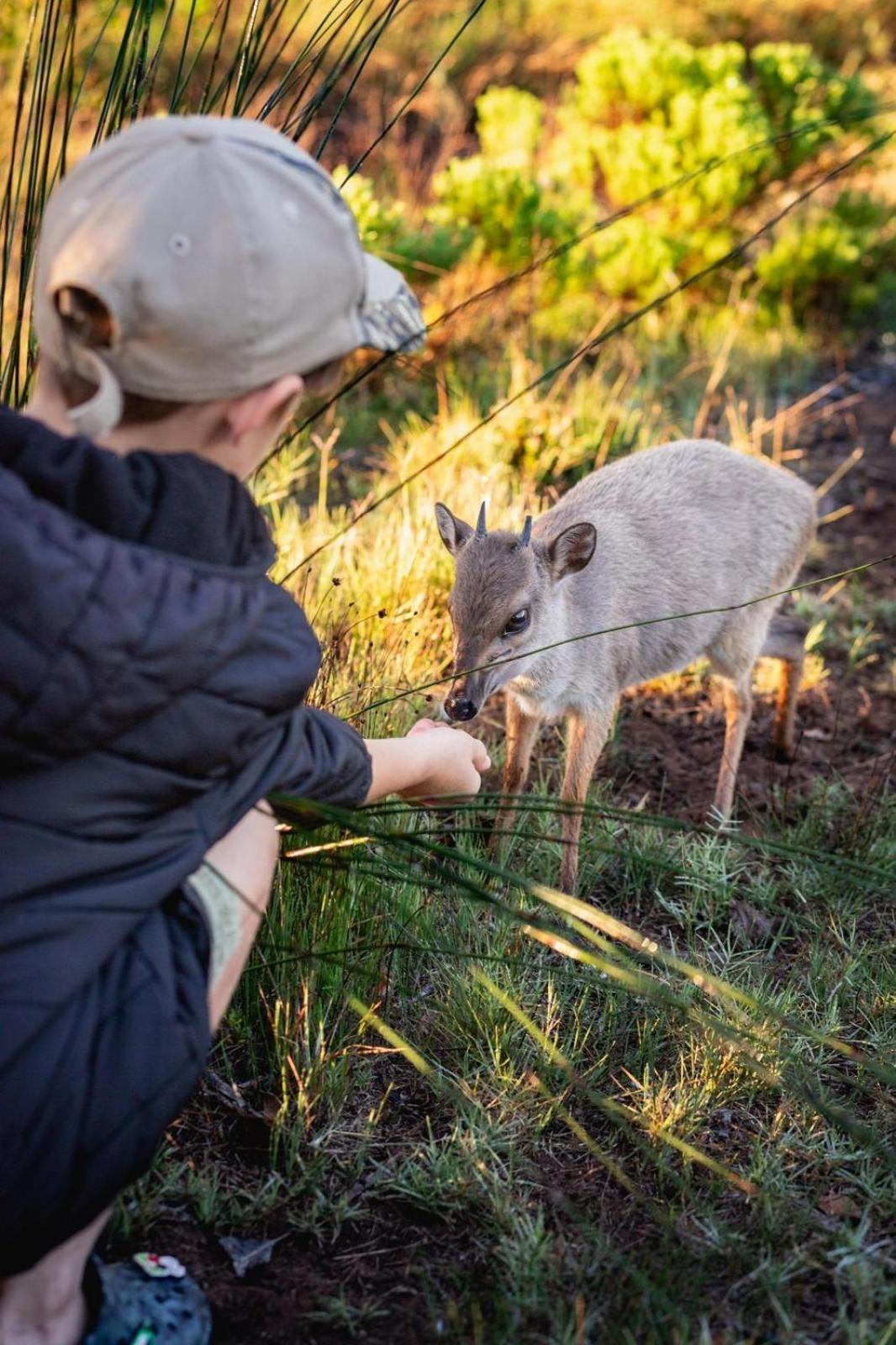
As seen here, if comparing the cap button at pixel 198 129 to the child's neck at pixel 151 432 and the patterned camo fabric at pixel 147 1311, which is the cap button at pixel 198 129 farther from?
the patterned camo fabric at pixel 147 1311

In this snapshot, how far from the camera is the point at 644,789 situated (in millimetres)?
4453

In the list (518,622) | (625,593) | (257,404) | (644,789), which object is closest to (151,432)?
(257,404)

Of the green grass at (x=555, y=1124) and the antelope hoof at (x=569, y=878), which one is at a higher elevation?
the green grass at (x=555, y=1124)

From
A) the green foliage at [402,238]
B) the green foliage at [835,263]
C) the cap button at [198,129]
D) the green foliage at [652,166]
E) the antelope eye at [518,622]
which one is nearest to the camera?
the cap button at [198,129]

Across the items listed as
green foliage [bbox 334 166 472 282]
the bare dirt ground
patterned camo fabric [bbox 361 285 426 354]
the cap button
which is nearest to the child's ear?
patterned camo fabric [bbox 361 285 426 354]

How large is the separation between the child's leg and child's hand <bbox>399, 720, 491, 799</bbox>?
46cm

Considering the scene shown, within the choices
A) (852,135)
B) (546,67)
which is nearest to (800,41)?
(546,67)

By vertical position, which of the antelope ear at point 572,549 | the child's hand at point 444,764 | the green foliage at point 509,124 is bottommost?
the antelope ear at point 572,549

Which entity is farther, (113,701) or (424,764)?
(424,764)

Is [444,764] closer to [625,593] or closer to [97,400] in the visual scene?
[97,400]

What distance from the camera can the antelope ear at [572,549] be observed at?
3.72 m

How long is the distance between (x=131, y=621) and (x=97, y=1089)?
2.06ft

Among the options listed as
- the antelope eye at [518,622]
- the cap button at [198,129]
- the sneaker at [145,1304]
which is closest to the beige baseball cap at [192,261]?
the cap button at [198,129]

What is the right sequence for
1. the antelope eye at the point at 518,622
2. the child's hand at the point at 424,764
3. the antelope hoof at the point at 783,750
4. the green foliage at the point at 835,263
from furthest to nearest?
the green foliage at the point at 835,263 → the antelope hoof at the point at 783,750 → the antelope eye at the point at 518,622 → the child's hand at the point at 424,764
